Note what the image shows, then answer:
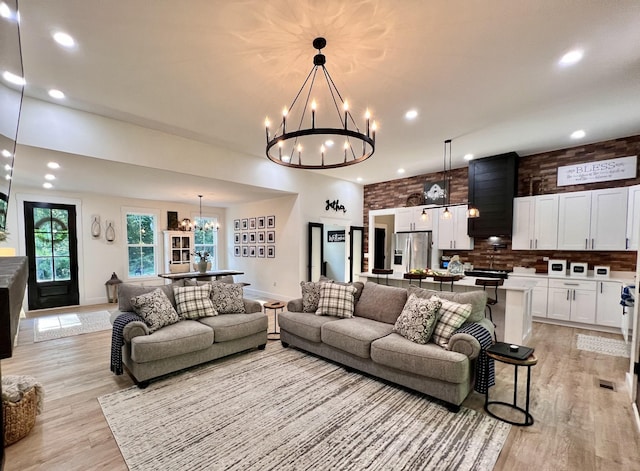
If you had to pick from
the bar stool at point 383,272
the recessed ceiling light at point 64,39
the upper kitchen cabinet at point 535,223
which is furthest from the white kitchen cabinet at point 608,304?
the recessed ceiling light at point 64,39

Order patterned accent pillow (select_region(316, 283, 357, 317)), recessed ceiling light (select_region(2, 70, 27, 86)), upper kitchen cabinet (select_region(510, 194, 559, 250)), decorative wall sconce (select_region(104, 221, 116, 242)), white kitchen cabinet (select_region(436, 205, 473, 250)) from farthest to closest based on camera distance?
decorative wall sconce (select_region(104, 221, 116, 242)) < white kitchen cabinet (select_region(436, 205, 473, 250)) < upper kitchen cabinet (select_region(510, 194, 559, 250)) < patterned accent pillow (select_region(316, 283, 357, 317)) < recessed ceiling light (select_region(2, 70, 27, 86))

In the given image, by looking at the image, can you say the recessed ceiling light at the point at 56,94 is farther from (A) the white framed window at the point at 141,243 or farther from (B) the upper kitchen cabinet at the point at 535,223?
(B) the upper kitchen cabinet at the point at 535,223

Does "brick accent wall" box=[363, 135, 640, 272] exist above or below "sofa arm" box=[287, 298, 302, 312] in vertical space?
above

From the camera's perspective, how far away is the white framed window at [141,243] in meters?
7.24

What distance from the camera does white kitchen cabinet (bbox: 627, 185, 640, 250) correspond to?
437cm

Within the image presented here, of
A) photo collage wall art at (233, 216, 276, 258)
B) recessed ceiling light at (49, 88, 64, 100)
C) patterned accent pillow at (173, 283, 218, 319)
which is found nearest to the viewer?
recessed ceiling light at (49, 88, 64, 100)

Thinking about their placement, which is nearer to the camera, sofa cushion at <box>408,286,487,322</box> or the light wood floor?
the light wood floor

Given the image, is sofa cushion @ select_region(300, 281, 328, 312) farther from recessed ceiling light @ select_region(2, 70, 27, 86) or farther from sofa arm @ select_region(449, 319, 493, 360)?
recessed ceiling light @ select_region(2, 70, 27, 86)

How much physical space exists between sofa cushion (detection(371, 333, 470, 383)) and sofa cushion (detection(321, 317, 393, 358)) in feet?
0.34

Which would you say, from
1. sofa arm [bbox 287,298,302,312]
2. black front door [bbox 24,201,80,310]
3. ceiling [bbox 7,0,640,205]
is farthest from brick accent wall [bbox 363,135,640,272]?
black front door [bbox 24,201,80,310]

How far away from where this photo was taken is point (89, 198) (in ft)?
21.7

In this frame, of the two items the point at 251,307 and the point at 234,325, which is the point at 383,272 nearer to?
the point at 251,307

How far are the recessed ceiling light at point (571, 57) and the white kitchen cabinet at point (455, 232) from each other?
12.2 ft

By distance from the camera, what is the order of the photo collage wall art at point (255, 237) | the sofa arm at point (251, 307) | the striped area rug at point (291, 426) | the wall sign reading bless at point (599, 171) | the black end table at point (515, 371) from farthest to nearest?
the photo collage wall art at point (255, 237) < the wall sign reading bless at point (599, 171) < the sofa arm at point (251, 307) < the black end table at point (515, 371) < the striped area rug at point (291, 426)
